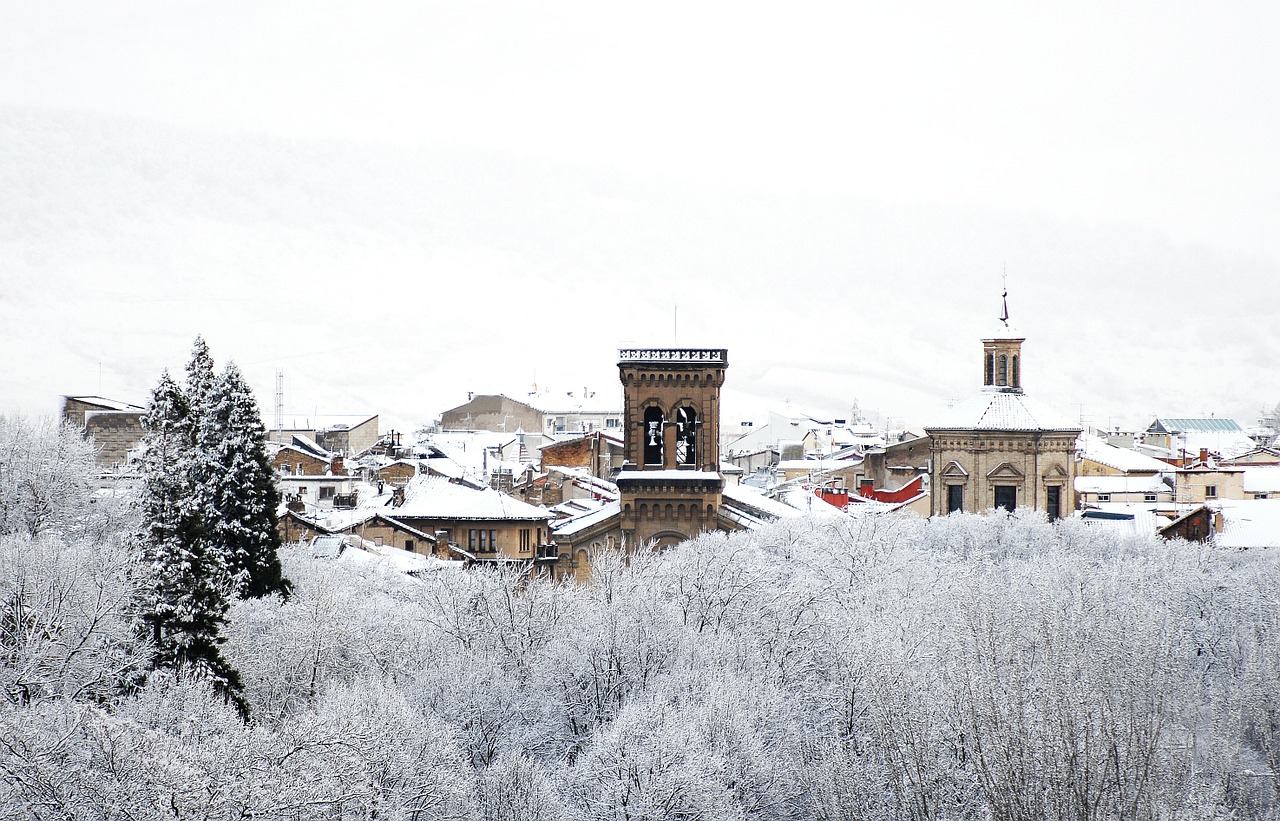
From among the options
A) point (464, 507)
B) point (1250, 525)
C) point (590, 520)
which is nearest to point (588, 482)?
point (464, 507)

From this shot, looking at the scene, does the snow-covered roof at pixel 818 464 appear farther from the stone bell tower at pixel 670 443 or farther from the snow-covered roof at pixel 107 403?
the stone bell tower at pixel 670 443

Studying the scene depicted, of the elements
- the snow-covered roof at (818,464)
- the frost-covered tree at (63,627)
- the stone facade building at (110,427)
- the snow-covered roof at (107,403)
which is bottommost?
the frost-covered tree at (63,627)

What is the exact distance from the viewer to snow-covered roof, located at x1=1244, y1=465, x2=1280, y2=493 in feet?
278

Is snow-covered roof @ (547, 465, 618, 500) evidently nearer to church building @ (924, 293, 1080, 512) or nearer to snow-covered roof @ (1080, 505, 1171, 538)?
church building @ (924, 293, 1080, 512)

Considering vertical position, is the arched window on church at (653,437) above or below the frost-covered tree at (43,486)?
above

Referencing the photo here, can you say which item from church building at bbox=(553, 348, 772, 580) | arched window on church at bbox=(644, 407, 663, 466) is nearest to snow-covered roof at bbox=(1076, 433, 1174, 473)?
church building at bbox=(553, 348, 772, 580)

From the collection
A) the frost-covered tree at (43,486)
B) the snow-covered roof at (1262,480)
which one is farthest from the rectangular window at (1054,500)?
the frost-covered tree at (43,486)

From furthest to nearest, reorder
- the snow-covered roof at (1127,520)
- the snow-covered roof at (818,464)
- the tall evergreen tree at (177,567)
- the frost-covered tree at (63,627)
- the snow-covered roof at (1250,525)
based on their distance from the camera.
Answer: the snow-covered roof at (818,464)
the snow-covered roof at (1127,520)
the snow-covered roof at (1250,525)
the tall evergreen tree at (177,567)
the frost-covered tree at (63,627)

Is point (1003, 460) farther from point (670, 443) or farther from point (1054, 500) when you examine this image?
point (670, 443)

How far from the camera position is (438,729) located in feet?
98.6

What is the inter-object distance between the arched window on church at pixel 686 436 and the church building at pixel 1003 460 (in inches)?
795

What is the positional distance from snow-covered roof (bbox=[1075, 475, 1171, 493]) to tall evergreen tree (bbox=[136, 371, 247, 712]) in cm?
5212

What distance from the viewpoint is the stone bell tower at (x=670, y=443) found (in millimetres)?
54375

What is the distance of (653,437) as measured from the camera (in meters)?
55.4
